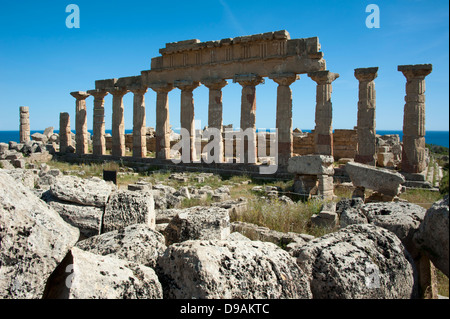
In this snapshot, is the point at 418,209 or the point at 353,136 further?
the point at 353,136

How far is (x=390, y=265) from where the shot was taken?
13.6 feet

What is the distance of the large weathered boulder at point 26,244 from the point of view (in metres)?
3.32

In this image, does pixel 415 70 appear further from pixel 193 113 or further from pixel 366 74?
pixel 193 113

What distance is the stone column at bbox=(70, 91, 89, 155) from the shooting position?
78.1ft

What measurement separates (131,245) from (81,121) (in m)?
21.4

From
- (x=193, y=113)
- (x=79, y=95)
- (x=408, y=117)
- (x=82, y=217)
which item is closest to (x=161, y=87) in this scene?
(x=193, y=113)

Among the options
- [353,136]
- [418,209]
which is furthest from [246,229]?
[353,136]

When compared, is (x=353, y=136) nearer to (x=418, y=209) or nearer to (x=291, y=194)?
(x=291, y=194)

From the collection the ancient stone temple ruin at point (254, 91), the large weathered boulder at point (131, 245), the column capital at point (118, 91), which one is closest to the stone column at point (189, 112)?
the ancient stone temple ruin at point (254, 91)

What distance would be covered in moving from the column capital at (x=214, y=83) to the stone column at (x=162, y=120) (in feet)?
8.57

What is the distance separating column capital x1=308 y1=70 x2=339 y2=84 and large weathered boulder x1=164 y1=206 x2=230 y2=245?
1128 centimetres
